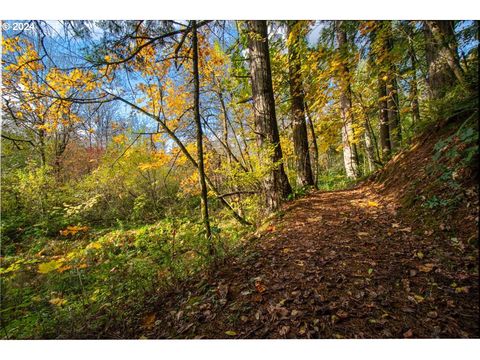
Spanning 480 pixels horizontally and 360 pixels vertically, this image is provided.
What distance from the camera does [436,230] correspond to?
1742 millimetres

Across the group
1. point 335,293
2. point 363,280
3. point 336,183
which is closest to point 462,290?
point 363,280

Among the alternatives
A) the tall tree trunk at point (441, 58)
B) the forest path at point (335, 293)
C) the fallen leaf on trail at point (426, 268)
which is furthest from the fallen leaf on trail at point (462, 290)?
the tall tree trunk at point (441, 58)

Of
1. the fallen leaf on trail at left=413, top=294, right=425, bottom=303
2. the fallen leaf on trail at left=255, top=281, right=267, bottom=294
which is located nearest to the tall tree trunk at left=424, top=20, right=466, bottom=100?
the fallen leaf on trail at left=413, top=294, right=425, bottom=303

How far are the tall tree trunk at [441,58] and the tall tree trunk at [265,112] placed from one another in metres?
2.01

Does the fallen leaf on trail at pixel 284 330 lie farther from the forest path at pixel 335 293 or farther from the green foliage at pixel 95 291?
the green foliage at pixel 95 291

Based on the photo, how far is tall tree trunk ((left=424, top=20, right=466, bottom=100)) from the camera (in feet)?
7.42

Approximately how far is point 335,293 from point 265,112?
103 inches

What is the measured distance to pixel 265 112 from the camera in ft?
10.9

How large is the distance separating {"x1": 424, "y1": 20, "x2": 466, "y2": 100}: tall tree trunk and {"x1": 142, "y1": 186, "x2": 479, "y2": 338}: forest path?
5.40 ft

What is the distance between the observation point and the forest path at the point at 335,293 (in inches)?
49.0
